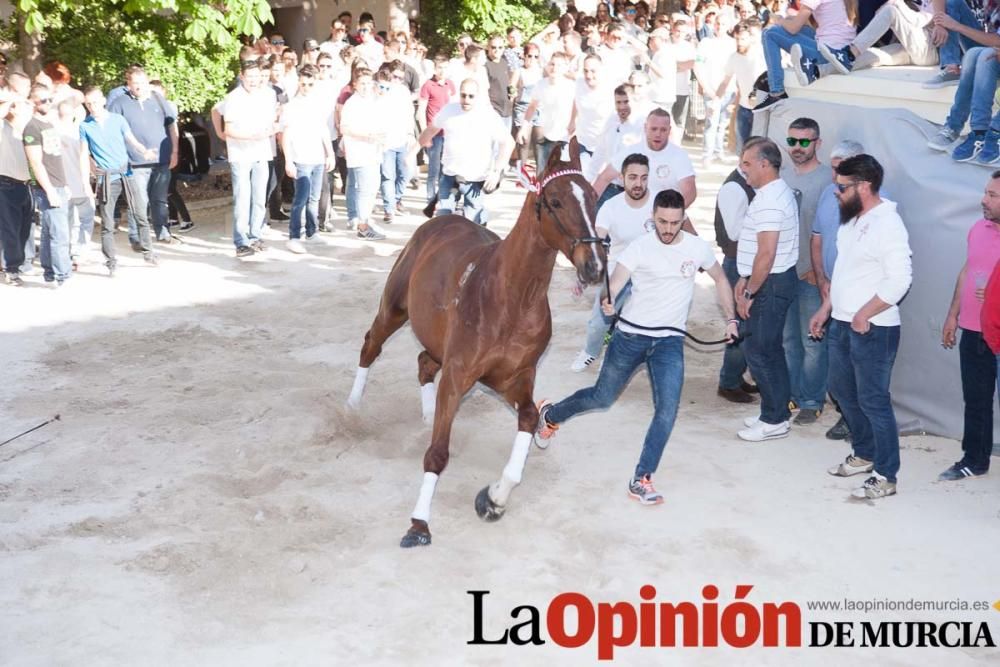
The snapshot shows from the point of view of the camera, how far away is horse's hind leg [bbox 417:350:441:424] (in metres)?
8.15

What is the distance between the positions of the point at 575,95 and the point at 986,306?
27.1ft

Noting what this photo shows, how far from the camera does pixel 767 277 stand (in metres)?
7.58

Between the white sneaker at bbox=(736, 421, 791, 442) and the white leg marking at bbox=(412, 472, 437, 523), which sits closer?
the white leg marking at bbox=(412, 472, 437, 523)

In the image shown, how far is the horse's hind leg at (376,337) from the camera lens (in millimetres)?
8289

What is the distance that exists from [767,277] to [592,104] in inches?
255

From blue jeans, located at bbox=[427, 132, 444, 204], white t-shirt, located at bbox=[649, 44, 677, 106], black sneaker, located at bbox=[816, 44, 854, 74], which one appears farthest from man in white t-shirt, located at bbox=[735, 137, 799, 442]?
white t-shirt, located at bbox=[649, 44, 677, 106]

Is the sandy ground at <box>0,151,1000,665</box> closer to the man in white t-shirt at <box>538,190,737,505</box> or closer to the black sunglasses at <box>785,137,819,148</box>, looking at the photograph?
the man in white t-shirt at <box>538,190,737,505</box>

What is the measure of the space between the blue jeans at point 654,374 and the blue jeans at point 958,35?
3818 millimetres

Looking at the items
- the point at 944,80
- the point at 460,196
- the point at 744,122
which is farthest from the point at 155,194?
the point at 944,80

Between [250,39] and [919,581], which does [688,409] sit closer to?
[919,581]

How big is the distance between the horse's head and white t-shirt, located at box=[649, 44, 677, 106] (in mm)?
10919

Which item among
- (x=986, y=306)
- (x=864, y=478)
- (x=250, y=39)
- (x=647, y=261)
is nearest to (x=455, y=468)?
(x=647, y=261)

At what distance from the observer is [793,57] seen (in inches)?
374

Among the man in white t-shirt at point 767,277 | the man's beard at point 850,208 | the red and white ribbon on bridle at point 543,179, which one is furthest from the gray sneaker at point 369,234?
the man's beard at point 850,208
